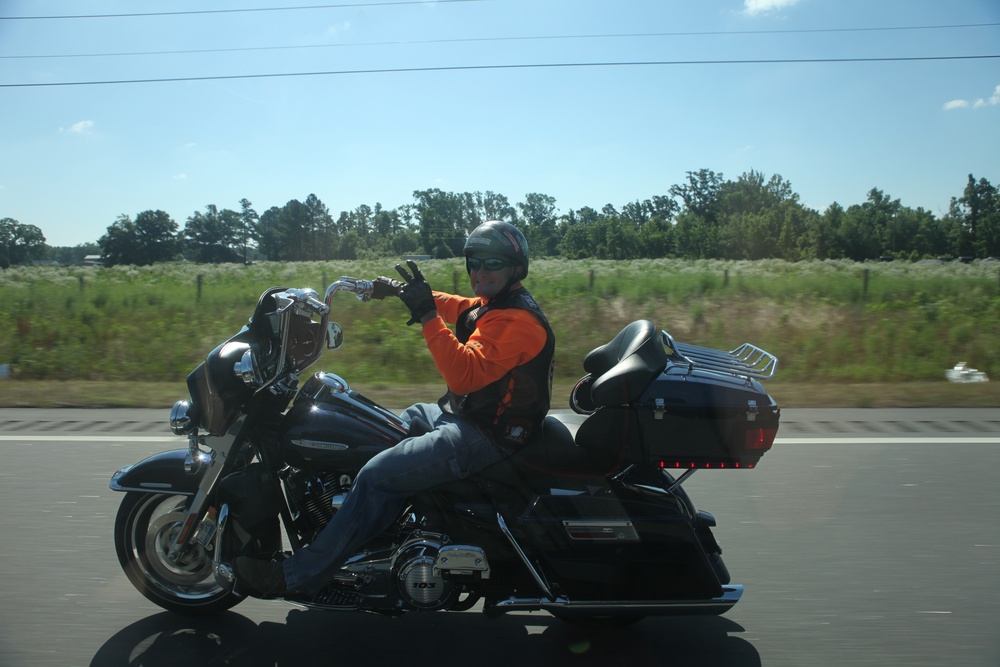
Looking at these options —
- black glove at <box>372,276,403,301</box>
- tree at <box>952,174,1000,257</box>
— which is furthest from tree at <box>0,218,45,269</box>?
tree at <box>952,174,1000,257</box>

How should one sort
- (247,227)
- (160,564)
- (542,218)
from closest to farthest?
(160,564), (542,218), (247,227)

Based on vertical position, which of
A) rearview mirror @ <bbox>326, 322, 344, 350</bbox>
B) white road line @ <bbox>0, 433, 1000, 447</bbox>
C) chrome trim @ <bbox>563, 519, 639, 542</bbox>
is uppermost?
rearview mirror @ <bbox>326, 322, 344, 350</bbox>

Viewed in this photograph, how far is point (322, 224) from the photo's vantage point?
69.8 feet

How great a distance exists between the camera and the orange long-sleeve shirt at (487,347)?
Result: 2.84 m

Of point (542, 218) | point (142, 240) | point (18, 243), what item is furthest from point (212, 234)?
point (542, 218)

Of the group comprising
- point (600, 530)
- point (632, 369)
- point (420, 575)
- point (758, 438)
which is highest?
point (632, 369)

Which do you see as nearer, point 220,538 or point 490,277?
point 490,277

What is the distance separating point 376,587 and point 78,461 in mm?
3725

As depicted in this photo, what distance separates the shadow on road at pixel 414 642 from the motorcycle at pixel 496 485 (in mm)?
198

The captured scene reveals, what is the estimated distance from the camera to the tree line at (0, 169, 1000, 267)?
10219mm

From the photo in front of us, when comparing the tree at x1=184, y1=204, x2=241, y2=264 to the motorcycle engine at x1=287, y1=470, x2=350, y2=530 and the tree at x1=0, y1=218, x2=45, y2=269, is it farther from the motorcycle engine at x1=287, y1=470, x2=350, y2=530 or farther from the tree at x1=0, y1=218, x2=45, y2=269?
the motorcycle engine at x1=287, y1=470, x2=350, y2=530

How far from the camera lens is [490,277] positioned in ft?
9.99

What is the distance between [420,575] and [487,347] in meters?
0.89

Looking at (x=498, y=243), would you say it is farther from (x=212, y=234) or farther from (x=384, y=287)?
(x=212, y=234)
